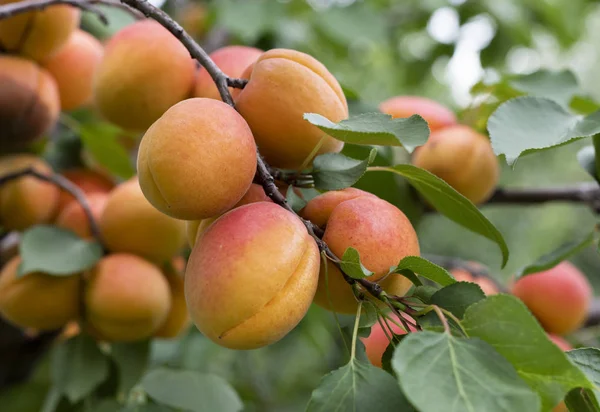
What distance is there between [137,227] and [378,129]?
1.55ft

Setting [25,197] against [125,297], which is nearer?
[125,297]

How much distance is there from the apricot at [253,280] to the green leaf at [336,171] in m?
0.07

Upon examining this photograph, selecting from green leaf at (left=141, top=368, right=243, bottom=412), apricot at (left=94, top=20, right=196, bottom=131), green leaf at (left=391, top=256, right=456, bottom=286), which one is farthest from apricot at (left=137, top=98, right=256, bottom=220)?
green leaf at (left=141, top=368, right=243, bottom=412)

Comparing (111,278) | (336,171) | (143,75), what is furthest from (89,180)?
(336,171)

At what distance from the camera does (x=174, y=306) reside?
904 mm

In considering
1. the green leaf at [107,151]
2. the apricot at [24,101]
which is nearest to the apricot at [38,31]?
the apricot at [24,101]

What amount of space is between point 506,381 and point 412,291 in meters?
0.14

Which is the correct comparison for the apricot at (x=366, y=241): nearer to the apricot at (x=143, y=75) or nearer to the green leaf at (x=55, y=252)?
the apricot at (x=143, y=75)

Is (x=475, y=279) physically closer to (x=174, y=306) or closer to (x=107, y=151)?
(x=174, y=306)

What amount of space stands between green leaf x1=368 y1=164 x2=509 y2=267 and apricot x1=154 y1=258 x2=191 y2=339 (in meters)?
0.47

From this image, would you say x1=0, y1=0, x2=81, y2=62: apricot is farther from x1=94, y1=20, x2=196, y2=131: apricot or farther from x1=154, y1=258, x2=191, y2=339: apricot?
x1=154, y1=258, x2=191, y2=339: apricot

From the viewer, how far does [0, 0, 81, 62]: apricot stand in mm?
841

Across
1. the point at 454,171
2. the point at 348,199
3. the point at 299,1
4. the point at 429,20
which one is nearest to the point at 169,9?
the point at 299,1

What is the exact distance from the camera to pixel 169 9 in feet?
5.27
